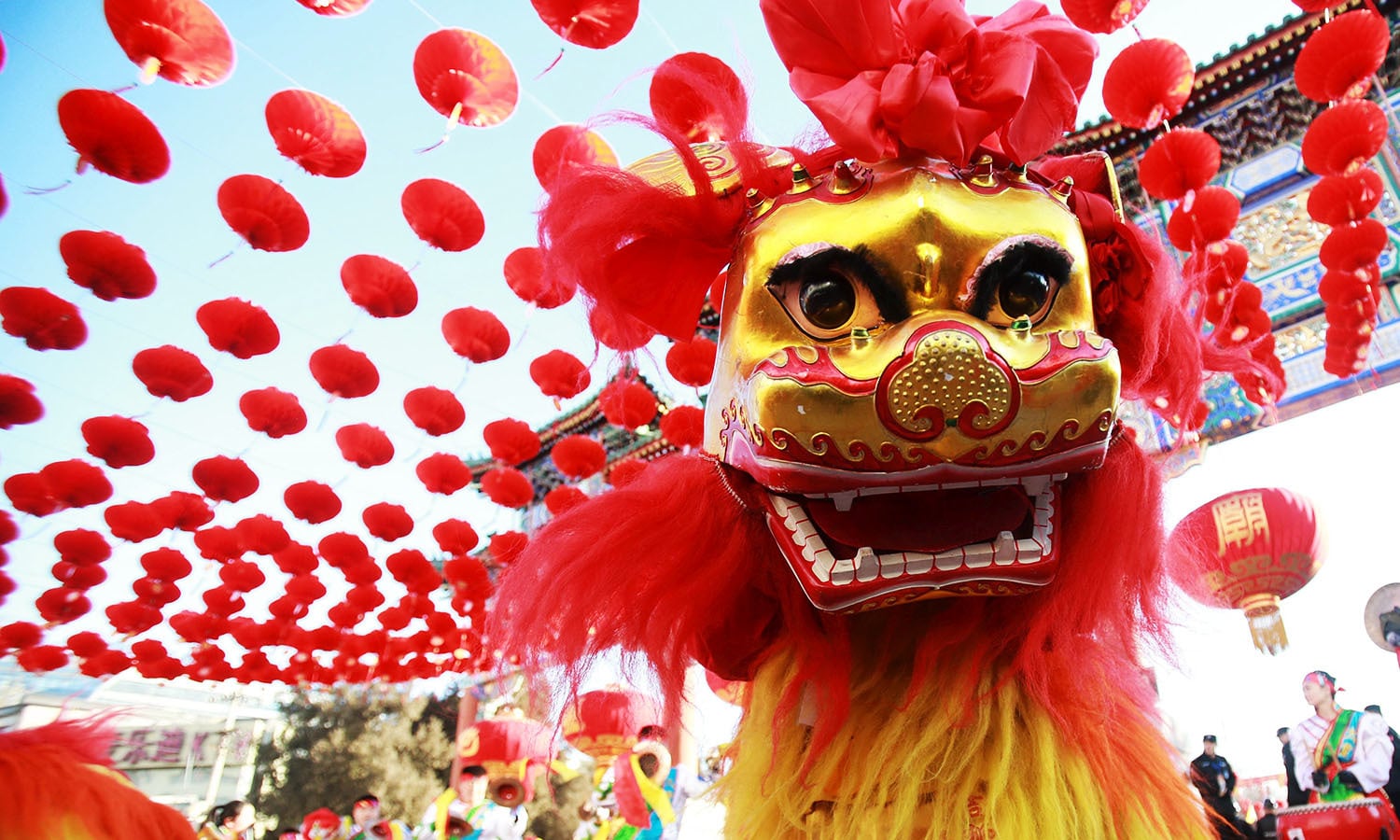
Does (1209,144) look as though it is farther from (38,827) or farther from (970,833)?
(38,827)

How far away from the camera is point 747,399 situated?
0.89 m

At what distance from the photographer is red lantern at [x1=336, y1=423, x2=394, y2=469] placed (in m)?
5.39

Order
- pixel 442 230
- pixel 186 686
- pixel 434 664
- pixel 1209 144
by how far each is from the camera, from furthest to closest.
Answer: pixel 186 686 < pixel 434 664 < pixel 442 230 < pixel 1209 144

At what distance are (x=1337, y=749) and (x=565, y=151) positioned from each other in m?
3.66

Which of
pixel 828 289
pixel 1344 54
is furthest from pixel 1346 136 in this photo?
pixel 828 289

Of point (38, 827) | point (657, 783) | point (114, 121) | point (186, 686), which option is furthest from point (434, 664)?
point (186, 686)

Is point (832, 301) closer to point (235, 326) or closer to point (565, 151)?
point (565, 151)

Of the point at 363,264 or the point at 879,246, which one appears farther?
the point at 363,264

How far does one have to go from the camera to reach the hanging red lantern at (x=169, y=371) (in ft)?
13.9

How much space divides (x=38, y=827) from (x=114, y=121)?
2.44 m

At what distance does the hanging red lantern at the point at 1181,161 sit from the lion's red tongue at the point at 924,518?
2846mm

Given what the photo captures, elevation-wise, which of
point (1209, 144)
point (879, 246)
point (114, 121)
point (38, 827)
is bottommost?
point (38, 827)

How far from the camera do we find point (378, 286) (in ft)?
12.2

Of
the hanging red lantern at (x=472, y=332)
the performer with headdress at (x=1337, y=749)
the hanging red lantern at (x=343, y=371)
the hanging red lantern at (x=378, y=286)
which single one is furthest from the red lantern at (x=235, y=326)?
the performer with headdress at (x=1337, y=749)
